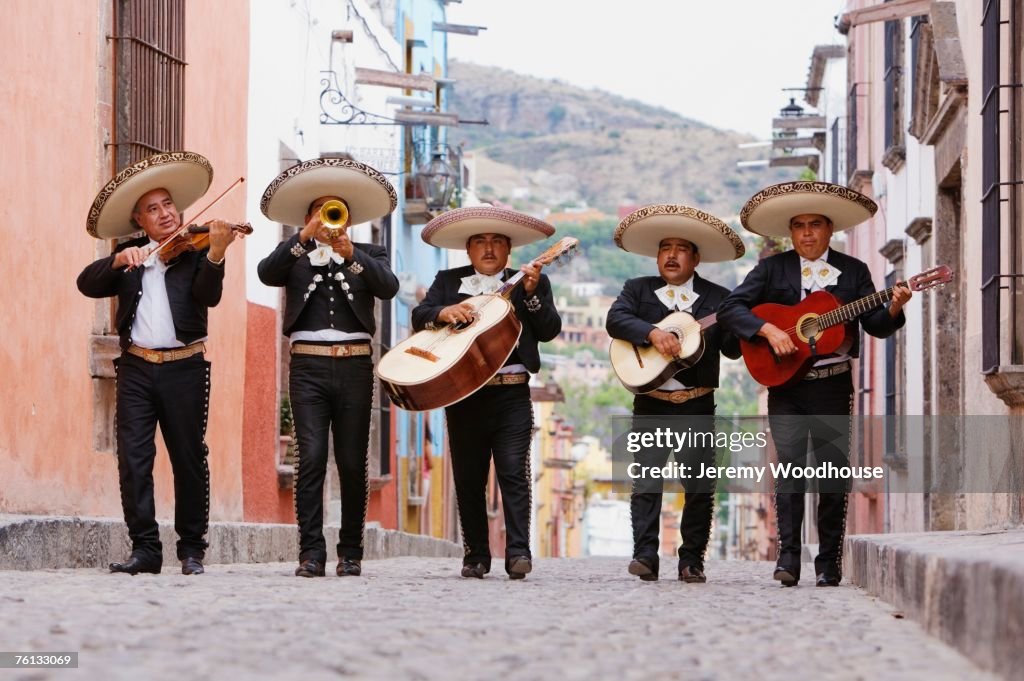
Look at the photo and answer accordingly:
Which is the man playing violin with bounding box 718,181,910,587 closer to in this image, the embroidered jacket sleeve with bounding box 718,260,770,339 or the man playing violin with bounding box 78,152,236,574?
the embroidered jacket sleeve with bounding box 718,260,770,339

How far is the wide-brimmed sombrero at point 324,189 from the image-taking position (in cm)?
974

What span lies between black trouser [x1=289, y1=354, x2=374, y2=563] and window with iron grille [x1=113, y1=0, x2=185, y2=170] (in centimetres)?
346

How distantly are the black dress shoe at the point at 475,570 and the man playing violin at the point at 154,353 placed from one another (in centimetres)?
148

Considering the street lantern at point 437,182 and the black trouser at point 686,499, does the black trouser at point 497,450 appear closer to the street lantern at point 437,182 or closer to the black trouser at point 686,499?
the black trouser at point 686,499

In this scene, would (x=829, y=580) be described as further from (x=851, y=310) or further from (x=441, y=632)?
(x=441, y=632)

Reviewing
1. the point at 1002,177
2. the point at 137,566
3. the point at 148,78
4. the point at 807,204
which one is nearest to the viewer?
the point at 137,566

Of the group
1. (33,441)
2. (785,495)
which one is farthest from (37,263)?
(785,495)

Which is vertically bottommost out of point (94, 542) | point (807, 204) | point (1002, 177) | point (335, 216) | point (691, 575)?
point (691, 575)

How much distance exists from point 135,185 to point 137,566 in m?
1.89

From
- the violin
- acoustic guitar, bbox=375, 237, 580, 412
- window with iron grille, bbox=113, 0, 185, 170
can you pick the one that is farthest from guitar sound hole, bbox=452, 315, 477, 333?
window with iron grille, bbox=113, 0, 185, 170

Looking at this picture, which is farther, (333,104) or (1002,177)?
(333,104)

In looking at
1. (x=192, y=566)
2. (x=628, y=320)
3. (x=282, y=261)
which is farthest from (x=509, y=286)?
(x=192, y=566)

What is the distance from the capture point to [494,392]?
9.92 m

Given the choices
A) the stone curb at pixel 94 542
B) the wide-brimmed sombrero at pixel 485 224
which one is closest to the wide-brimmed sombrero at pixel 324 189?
the wide-brimmed sombrero at pixel 485 224
